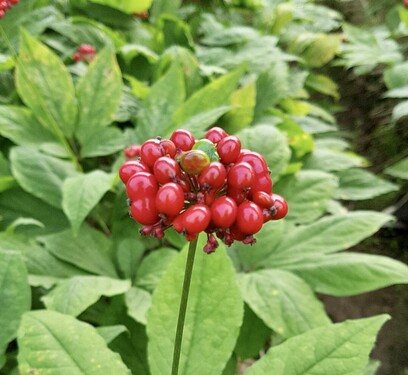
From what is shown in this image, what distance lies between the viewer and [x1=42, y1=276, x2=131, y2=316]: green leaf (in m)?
1.40

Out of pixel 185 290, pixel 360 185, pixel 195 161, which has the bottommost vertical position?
pixel 360 185

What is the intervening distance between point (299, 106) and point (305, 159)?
0.59 m

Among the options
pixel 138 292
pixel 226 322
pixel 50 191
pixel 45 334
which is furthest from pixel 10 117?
pixel 226 322

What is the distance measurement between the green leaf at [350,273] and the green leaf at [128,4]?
2145 mm

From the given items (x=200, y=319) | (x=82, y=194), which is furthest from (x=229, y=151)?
(x=82, y=194)

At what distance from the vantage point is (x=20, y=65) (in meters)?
2.11

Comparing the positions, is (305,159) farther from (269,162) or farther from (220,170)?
(220,170)

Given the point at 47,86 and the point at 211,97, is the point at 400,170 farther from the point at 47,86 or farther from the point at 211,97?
the point at 47,86

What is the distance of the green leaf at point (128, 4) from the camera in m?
3.06

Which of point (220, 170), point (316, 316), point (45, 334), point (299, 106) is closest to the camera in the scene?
point (220, 170)

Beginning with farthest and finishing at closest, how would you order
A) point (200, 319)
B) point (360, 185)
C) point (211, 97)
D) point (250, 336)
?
point (360, 185)
point (211, 97)
point (250, 336)
point (200, 319)

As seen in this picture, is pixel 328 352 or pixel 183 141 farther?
pixel 328 352

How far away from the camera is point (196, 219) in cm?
72

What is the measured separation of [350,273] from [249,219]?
1.00 metres
